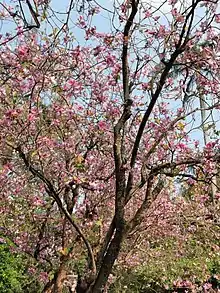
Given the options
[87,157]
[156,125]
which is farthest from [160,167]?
[87,157]

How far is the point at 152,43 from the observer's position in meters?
4.11

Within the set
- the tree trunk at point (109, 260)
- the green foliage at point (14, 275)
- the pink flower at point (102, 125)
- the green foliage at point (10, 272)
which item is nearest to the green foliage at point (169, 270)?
the green foliage at point (14, 275)

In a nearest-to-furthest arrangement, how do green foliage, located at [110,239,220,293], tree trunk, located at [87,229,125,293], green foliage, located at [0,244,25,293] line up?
tree trunk, located at [87,229,125,293]
green foliage, located at [110,239,220,293]
green foliage, located at [0,244,25,293]

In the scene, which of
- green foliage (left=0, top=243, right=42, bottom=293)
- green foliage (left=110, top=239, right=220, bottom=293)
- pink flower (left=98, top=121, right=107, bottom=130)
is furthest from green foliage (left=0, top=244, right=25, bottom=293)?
pink flower (left=98, top=121, right=107, bottom=130)

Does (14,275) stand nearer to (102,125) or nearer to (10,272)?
(10,272)

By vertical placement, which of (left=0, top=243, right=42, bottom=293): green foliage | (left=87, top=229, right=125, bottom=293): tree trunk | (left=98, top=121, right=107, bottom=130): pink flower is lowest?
(left=87, top=229, right=125, bottom=293): tree trunk

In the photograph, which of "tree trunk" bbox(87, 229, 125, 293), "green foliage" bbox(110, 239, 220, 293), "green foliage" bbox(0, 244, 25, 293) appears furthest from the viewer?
"green foliage" bbox(0, 244, 25, 293)

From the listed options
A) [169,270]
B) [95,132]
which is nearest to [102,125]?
[95,132]

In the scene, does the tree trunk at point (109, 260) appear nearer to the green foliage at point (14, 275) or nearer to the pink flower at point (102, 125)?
the pink flower at point (102, 125)

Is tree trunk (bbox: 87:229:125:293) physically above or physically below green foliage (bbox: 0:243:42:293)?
below

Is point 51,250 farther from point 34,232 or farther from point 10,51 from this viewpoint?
point 10,51

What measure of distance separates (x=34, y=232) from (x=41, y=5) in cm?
394

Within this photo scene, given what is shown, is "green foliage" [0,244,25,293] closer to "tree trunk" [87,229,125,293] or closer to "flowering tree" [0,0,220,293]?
"flowering tree" [0,0,220,293]

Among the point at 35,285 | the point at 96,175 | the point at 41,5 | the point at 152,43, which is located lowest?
the point at 35,285
